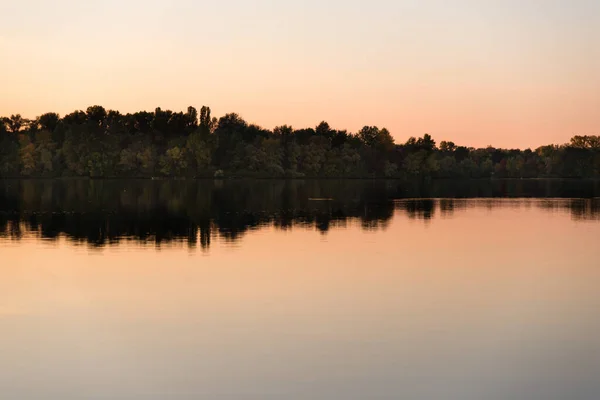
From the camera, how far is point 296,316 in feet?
77.2

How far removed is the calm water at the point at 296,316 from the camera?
17.2 metres

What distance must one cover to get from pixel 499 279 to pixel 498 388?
15274 millimetres

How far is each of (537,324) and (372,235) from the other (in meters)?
26.0

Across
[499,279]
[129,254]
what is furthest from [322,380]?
[129,254]

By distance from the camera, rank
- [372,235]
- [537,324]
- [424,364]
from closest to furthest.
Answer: [424,364] < [537,324] < [372,235]

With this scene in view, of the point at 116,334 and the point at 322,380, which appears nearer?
the point at 322,380

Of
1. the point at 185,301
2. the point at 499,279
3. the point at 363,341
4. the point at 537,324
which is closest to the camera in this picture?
the point at 363,341

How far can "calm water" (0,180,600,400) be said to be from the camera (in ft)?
56.5

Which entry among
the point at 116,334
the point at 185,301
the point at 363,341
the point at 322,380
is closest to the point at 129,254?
the point at 185,301

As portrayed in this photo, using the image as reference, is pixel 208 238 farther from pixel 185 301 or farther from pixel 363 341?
pixel 363 341

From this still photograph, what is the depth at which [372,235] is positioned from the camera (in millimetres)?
48906

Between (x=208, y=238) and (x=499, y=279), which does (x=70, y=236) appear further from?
(x=499, y=279)

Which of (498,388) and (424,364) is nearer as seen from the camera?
(498,388)

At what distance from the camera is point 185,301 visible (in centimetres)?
2575
